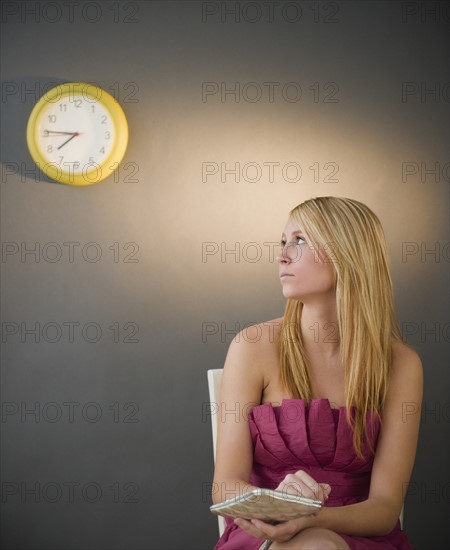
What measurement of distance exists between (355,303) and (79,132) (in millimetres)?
1397

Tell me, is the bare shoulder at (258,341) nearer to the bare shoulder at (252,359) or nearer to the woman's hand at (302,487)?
the bare shoulder at (252,359)

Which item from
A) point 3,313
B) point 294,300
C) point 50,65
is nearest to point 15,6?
point 50,65

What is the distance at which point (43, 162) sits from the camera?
9.26 ft

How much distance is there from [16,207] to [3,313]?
0.42 m

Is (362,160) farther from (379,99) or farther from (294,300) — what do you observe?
(294,300)

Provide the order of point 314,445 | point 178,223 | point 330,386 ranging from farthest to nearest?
point 178,223
point 330,386
point 314,445

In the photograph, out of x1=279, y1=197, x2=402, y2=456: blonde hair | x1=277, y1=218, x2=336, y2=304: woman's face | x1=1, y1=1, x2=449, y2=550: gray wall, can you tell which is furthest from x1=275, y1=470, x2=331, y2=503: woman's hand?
x1=1, y1=1, x2=449, y2=550: gray wall

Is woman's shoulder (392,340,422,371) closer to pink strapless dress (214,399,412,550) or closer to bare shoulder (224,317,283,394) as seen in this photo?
pink strapless dress (214,399,412,550)

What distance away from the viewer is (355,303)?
197 centimetres

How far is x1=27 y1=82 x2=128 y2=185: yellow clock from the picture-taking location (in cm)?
282

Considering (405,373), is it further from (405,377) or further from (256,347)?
(256,347)

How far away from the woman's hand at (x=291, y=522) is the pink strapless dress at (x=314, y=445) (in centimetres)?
24

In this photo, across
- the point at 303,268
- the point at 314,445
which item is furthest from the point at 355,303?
the point at 314,445

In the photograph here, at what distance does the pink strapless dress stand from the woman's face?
294 millimetres
